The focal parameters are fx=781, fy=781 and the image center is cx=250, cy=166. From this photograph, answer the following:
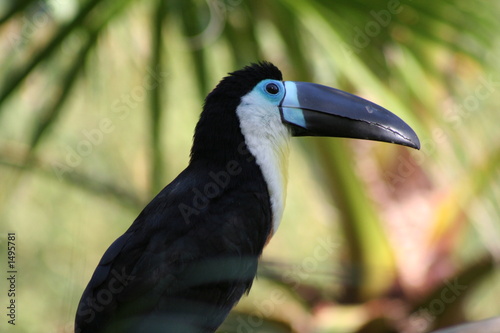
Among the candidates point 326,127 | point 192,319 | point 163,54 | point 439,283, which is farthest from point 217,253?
point 439,283

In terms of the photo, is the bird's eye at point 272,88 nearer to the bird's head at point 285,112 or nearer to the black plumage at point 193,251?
the bird's head at point 285,112

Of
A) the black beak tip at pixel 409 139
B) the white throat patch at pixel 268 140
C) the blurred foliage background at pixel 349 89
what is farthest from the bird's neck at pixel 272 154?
the black beak tip at pixel 409 139

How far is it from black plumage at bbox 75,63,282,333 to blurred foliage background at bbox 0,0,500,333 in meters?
0.28

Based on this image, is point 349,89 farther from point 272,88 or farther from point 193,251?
point 193,251

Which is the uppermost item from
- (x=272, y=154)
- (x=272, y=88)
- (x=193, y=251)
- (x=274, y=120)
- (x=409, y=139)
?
(x=272, y=88)

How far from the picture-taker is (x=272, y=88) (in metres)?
2.84

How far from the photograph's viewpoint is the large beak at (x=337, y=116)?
2.77m

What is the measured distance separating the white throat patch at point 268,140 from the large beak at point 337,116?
6 centimetres

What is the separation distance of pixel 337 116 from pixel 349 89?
112cm

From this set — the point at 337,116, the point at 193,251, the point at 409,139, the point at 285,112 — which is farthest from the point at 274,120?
the point at 193,251

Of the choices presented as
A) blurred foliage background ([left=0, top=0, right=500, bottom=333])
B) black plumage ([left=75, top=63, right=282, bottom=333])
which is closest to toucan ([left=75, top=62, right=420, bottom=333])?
black plumage ([left=75, top=63, right=282, bottom=333])

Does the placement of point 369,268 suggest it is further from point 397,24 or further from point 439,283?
point 397,24

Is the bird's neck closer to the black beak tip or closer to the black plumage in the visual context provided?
the black plumage

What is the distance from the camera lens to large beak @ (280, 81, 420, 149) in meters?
2.77
